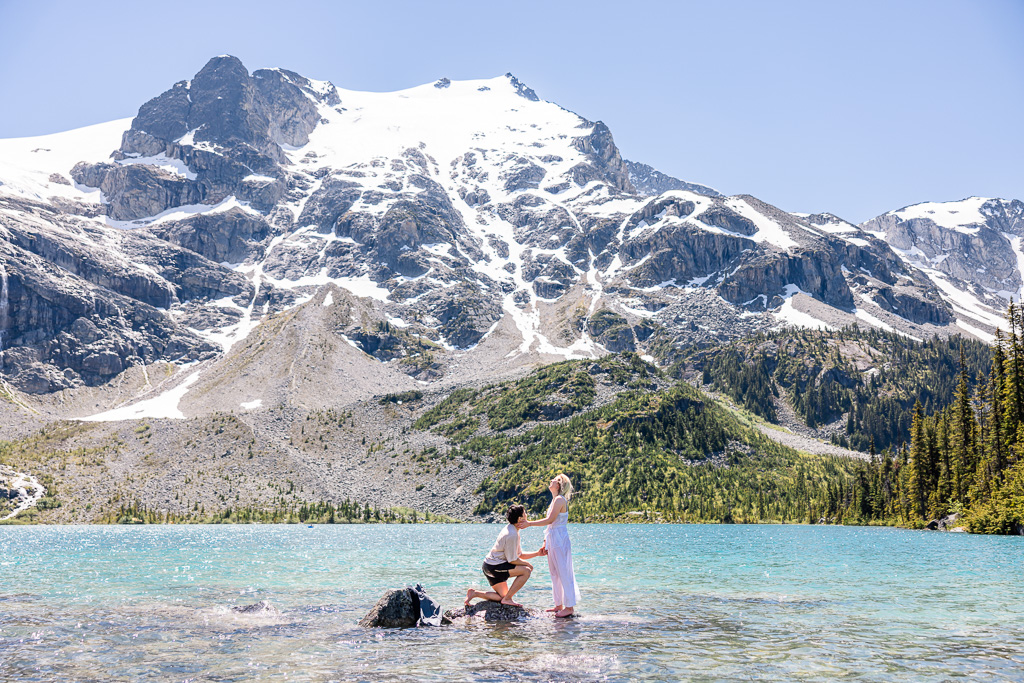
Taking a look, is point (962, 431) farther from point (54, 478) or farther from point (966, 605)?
point (54, 478)

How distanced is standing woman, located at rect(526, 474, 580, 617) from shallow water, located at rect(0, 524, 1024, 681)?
0.78 meters

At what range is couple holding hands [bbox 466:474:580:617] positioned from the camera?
24094 millimetres

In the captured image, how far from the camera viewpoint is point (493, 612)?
25.6 meters

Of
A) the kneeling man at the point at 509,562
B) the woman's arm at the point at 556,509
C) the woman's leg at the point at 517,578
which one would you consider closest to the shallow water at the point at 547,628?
the woman's leg at the point at 517,578

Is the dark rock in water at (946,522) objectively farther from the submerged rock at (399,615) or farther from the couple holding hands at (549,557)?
the submerged rock at (399,615)

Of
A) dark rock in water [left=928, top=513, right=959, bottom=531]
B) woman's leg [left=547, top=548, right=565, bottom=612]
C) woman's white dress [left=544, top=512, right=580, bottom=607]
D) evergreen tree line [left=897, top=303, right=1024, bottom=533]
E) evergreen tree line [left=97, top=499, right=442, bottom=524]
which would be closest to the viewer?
woman's white dress [left=544, top=512, right=580, bottom=607]

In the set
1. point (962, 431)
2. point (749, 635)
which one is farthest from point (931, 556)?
point (962, 431)

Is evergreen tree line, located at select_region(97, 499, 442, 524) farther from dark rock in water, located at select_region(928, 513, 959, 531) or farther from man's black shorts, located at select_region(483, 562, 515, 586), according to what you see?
man's black shorts, located at select_region(483, 562, 515, 586)

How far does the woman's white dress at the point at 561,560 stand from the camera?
24.2m

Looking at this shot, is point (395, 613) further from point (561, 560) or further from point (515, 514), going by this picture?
point (561, 560)

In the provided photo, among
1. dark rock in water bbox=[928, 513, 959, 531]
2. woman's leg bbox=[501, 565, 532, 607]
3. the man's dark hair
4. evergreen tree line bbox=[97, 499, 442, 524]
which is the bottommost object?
evergreen tree line bbox=[97, 499, 442, 524]

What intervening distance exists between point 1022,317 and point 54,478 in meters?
216

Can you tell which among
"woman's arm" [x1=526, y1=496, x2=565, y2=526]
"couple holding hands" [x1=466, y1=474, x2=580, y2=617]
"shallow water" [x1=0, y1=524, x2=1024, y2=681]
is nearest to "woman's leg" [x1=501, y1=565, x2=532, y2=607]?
"couple holding hands" [x1=466, y1=474, x2=580, y2=617]

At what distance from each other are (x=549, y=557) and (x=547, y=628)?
8.12 ft
